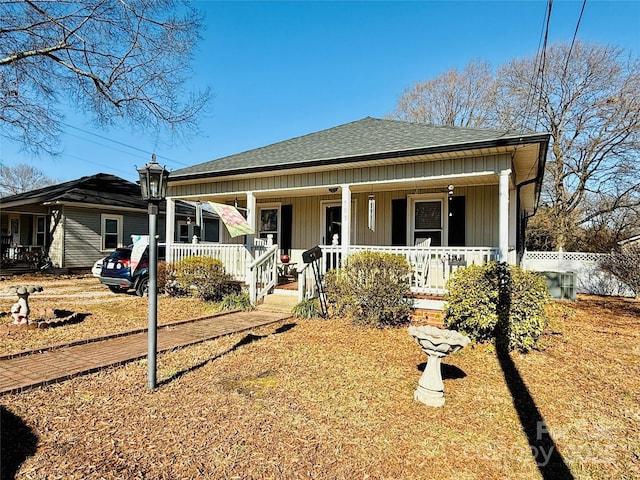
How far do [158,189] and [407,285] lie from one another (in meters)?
4.71

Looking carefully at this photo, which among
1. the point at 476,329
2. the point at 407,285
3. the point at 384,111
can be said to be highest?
the point at 384,111

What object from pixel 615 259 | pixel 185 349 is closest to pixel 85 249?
pixel 185 349

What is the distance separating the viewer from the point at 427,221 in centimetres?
980

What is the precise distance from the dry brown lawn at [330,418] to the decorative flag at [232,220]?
125 inches

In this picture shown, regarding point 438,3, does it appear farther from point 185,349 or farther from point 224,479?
point 224,479

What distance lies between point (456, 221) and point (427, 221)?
74cm

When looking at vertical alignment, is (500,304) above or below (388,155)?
below

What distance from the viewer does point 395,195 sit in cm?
1017

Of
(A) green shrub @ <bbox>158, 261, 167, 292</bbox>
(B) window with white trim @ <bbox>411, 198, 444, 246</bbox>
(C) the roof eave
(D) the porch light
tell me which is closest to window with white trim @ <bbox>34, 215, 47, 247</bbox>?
(A) green shrub @ <bbox>158, 261, 167, 292</bbox>

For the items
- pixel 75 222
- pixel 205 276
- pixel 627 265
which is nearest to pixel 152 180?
pixel 205 276

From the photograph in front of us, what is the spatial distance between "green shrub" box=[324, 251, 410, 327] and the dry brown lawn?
1198 mm

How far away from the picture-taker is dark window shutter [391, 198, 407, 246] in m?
9.95

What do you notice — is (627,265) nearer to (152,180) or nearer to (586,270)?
(586,270)

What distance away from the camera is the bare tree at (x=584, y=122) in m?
19.5
